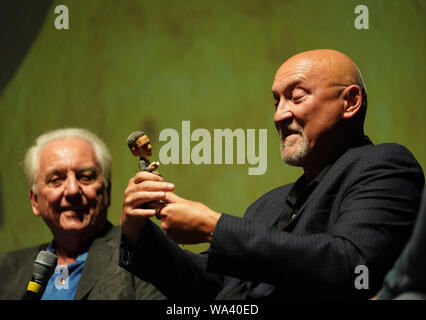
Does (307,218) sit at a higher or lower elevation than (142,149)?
lower

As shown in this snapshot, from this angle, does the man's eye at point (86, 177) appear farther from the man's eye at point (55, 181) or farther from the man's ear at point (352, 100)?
the man's ear at point (352, 100)

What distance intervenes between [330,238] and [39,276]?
694mm

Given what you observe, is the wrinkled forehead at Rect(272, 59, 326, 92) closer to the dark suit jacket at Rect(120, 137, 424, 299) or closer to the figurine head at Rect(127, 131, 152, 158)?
the dark suit jacket at Rect(120, 137, 424, 299)

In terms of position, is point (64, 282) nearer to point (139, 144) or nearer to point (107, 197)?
point (107, 197)

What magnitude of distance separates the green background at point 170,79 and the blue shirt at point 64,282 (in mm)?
585

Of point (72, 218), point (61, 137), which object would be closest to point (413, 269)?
point (72, 218)

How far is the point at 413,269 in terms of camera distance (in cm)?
79


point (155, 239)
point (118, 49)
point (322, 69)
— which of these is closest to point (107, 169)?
point (118, 49)

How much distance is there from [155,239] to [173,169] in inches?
48.6

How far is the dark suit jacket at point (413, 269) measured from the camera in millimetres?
749

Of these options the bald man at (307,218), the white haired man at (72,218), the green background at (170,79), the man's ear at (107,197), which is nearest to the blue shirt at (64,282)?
the white haired man at (72,218)

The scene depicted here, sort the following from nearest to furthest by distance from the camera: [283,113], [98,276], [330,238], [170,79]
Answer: [330,238] < [283,113] < [98,276] < [170,79]

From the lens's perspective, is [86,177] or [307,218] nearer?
[307,218]

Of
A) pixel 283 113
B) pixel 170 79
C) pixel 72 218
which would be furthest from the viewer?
pixel 170 79
